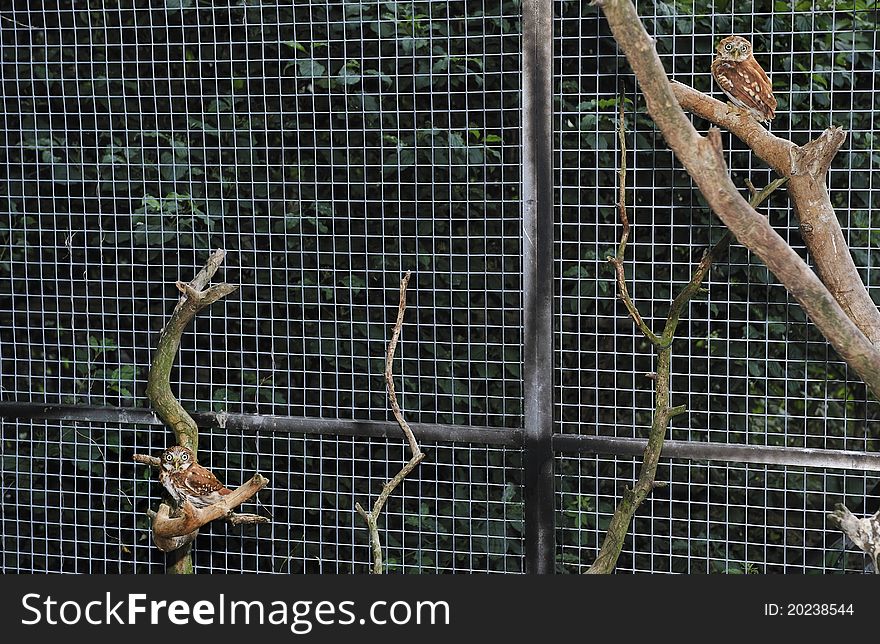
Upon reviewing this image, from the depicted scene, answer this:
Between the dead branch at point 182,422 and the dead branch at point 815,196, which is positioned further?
the dead branch at point 182,422

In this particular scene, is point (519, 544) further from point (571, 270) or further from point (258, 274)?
point (258, 274)

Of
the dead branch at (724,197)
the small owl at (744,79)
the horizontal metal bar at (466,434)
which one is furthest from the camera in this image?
the horizontal metal bar at (466,434)

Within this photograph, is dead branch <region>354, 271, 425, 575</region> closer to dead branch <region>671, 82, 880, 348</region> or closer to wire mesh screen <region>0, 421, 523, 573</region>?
wire mesh screen <region>0, 421, 523, 573</region>

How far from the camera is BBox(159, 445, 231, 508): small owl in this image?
210 cm

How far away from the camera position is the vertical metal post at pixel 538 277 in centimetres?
201

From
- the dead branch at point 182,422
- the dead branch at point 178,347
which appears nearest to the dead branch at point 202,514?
the dead branch at point 182,422

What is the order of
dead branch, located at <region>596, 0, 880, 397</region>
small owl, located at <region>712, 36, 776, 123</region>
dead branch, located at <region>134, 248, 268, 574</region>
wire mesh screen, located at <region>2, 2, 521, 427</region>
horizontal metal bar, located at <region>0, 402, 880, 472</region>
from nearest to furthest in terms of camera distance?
dead branch, located at <region>596, 0, 880, 397</region>
small owl, located at <region>712, 36, 776, 123</region>
horizontal metal bar, located at <region>0, 402, 880, 472</region>
dead branch, located at <region>134, 248, 268, 574</region>
wire mesh screen, located at <region>2, 2, 521, 427</region>

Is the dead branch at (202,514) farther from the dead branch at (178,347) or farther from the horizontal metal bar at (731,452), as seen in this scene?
the horizontal metal bar at (731,452)

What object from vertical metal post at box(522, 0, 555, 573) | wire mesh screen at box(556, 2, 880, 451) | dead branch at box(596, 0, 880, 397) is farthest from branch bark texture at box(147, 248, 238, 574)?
dead branch at box(596, 0, 880, 397)

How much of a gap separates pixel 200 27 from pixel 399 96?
1.49 feet

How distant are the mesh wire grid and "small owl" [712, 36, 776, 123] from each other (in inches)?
5.1

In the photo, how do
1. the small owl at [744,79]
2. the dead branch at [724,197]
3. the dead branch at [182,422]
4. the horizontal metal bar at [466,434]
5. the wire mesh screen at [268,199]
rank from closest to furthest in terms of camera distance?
1. the dead branch at [724,197]
2. the small owl at [744,79]
3. the horizontal metal bar at [466,434]
4. the dead branch at [182,422]
5. the wire mesh screen at [268,199]

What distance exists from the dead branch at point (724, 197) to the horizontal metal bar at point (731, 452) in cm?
15

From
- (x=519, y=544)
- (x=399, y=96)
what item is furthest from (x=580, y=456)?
(x=399, y=96)
